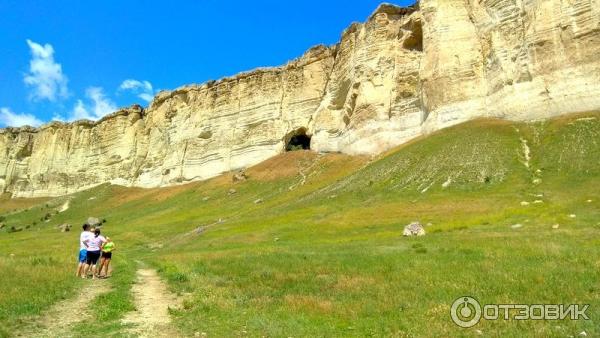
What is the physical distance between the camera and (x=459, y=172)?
48125mm

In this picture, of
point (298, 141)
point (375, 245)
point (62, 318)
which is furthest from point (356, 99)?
point (62, 318)

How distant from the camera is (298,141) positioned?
99.1 m

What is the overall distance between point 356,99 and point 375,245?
5697cm

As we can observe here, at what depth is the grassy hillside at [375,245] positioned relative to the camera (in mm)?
11992

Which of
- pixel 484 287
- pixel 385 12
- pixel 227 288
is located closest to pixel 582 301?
pixel 484 287

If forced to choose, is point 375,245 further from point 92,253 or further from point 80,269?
point 80,269

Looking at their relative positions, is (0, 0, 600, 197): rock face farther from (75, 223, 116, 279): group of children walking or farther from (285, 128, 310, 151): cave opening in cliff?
(75, 223, 116, 279): group of children walking

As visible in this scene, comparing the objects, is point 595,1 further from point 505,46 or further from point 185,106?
point 185,106

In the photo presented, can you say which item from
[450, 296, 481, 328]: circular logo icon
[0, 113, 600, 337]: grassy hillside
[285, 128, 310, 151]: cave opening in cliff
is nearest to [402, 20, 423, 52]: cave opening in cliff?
[0, 113, 600, 337]: grassy hillside

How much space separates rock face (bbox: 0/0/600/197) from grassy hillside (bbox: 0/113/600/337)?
5.31m

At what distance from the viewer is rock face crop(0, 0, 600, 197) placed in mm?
56125

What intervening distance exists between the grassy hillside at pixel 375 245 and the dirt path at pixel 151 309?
1.37 ft

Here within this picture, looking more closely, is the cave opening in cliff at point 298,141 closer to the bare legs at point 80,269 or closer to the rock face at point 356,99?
the rock face at point 356,99

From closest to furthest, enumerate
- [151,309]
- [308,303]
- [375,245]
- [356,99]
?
[308,303], [151,309], [375,245], [356,99]
